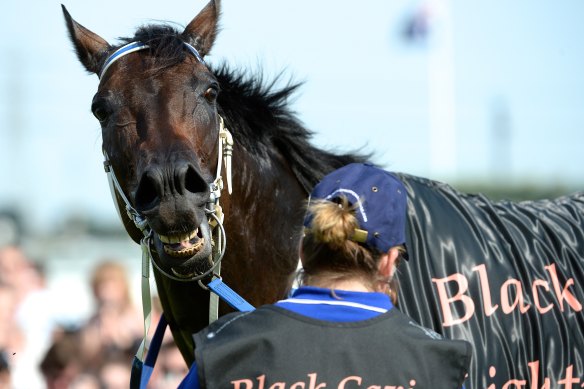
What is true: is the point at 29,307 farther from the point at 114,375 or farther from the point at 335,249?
the point at 335,249

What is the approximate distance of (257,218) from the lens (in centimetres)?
377

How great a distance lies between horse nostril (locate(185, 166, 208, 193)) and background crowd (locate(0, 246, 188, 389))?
184 cm

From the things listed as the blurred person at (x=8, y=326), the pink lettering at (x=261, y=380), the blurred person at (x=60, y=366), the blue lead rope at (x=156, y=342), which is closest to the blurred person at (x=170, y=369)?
the blurred person at (x=60, y=366)

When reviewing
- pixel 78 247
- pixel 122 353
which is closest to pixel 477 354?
pixel 122 353

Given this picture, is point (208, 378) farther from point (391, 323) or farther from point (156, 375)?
point (156, 375)

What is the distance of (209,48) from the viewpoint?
3.92 meters

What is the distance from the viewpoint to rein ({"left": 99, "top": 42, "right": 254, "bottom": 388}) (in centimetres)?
339

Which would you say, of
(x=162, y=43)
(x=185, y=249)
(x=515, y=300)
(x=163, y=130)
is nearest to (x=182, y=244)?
(x=185, y=249)

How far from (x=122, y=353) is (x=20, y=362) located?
3.54ft

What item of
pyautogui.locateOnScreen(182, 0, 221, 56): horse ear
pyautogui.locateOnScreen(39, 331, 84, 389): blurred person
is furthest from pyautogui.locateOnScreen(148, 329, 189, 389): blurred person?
pyautogui.locateOnScreen(182, 0, 221, 56): horse ear

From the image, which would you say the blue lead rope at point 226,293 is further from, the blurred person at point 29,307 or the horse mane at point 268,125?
the blurred person at point 29,307

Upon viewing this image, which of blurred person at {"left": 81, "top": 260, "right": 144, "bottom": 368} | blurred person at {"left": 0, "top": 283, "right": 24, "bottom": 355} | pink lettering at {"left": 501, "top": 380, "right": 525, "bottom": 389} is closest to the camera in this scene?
pink lettering at {"left": 501, "top": 380, "right": 525, "bottom": 389}

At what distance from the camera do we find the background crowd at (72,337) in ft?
19.8

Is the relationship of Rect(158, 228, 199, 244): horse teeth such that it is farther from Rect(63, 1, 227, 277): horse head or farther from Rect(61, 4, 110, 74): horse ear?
Rect(61, 4, 110, 74): horse ear
